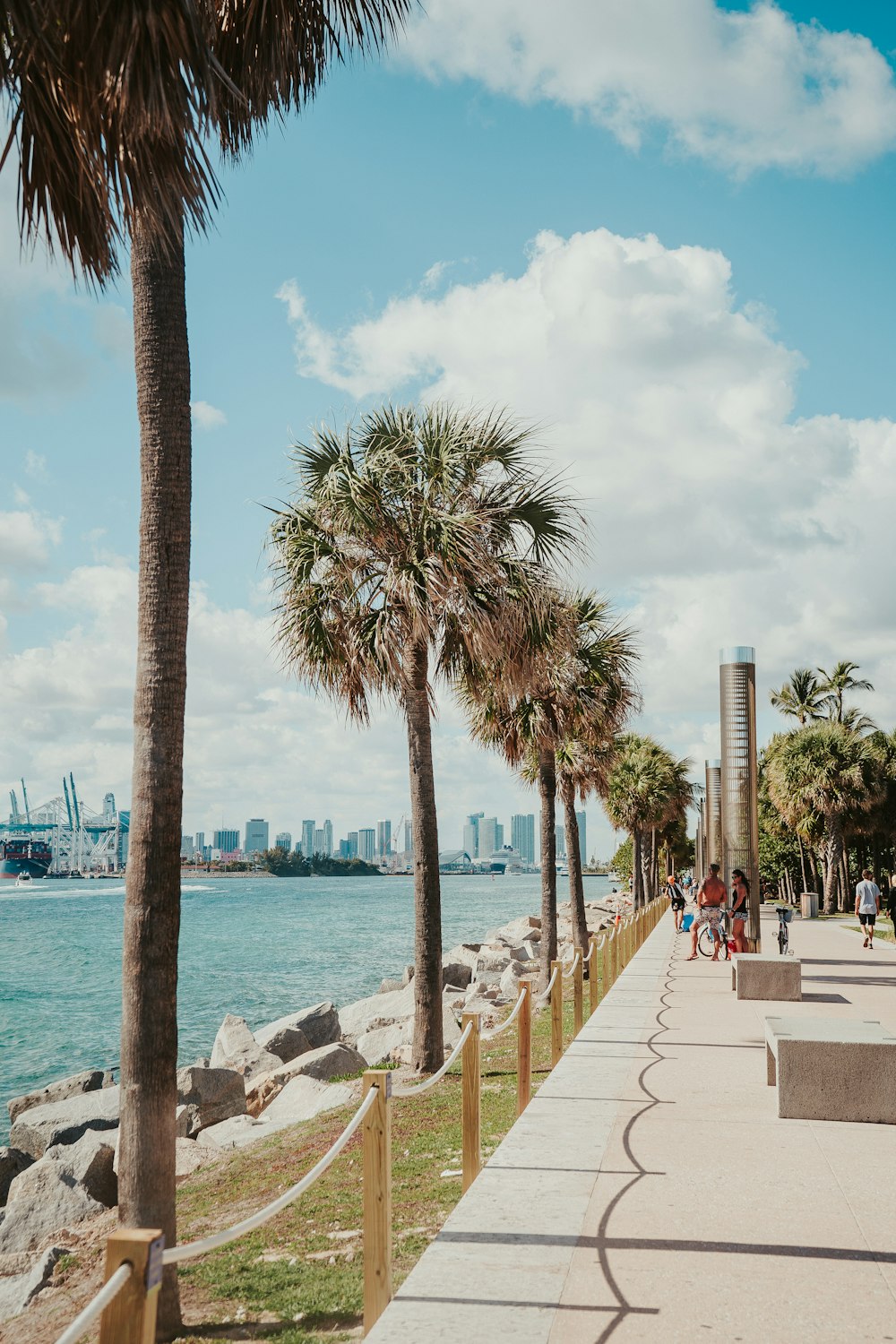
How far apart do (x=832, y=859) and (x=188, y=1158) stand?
136 feet

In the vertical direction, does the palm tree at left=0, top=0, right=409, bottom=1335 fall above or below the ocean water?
above

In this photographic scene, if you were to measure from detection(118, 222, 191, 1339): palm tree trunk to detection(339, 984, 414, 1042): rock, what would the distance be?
16063 millimetres

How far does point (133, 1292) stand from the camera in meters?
2.73

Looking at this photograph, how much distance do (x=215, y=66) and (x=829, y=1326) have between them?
5500 mm

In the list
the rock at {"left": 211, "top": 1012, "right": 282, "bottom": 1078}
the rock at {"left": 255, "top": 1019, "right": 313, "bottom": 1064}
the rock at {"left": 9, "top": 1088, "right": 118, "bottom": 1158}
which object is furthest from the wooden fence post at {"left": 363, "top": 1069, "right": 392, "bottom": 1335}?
the rock at {"left": 255, "top": 1019, "right": 313, "bottom": 1064}

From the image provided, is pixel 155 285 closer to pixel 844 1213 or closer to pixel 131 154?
pixel 131 154

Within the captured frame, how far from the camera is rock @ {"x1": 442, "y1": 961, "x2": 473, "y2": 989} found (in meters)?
30.3

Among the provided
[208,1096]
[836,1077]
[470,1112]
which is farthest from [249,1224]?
[208,1096]

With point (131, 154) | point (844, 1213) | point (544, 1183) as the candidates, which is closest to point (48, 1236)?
point (544, 1183)

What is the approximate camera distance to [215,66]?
428 cm

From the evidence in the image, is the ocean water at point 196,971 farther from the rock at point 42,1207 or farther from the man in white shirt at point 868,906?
the man in white shirt at point 868,906

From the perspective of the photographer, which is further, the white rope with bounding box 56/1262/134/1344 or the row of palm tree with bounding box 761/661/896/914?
the row of palm tree with bounding box 761/661/896/914

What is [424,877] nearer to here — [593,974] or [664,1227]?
[593,974]

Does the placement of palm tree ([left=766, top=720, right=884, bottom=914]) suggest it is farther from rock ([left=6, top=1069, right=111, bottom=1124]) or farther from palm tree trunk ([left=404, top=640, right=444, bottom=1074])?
palm tree trunk ([left=404, top=640, right=444, bottom=1074])
